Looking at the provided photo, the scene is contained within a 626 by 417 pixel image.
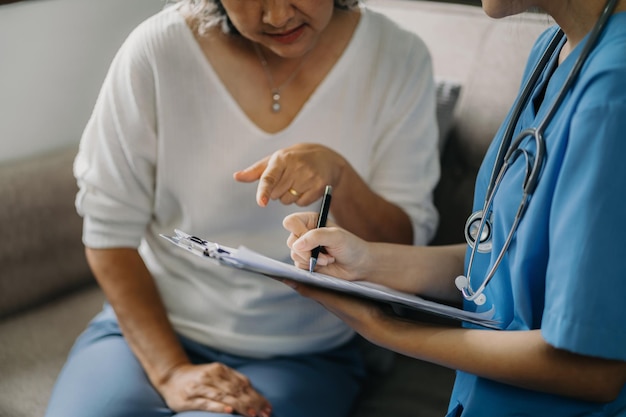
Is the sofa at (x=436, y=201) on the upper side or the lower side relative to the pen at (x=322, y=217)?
lower

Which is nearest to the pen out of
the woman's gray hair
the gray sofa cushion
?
the woman's gray hair

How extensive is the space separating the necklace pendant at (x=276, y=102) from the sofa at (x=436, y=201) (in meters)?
0.41

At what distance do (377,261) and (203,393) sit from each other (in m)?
0.39

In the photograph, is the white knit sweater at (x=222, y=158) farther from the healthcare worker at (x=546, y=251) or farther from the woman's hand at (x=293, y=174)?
the healthcare worker at (x=546, y=251)

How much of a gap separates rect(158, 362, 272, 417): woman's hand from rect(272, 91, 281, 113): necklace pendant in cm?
47

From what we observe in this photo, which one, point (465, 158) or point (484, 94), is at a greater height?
point (484, 94)

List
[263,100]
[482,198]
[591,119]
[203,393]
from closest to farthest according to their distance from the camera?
1. [591,119]
2. [482,198]
3. [203,393]
4. [263,100]

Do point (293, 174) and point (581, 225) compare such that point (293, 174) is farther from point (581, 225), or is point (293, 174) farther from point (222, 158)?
point (581, 225)

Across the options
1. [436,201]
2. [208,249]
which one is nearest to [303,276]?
[208,249]

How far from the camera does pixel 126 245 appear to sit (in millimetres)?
1437

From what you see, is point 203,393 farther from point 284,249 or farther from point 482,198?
point 482,198

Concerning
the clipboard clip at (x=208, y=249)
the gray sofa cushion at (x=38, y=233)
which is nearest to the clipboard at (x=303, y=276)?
the clipboard clip at (x=208, y=249)

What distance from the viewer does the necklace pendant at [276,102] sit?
1411 millimetres

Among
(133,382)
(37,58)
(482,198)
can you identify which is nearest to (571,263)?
(482,198)
